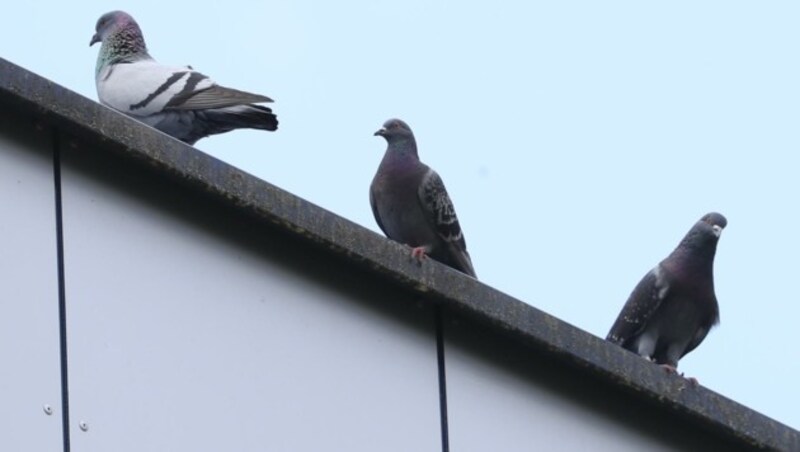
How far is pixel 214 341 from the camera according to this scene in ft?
29.0

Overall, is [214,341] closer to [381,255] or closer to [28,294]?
[28,294]

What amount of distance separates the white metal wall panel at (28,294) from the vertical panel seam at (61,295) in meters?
0.02

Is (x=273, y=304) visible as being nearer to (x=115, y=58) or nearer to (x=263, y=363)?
(x=263, y=363)

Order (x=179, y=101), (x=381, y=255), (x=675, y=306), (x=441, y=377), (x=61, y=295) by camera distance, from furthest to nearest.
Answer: (x=675, y=306)
(x=179, y=101)
(x=441, y=377)
(x=381, y=255)
(x=61, y=295)

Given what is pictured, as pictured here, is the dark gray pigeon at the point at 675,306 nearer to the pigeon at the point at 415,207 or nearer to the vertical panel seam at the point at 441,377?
the pigeon at the point at 415,207

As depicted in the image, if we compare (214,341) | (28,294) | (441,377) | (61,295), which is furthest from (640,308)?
(28,294)

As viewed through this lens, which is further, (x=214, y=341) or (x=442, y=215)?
(x=442, y=215)

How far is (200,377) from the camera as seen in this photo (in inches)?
340

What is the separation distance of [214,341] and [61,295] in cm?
92

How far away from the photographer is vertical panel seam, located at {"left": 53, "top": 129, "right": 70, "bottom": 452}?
7.89 meters

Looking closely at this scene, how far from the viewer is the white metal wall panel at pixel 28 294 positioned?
25.4ft

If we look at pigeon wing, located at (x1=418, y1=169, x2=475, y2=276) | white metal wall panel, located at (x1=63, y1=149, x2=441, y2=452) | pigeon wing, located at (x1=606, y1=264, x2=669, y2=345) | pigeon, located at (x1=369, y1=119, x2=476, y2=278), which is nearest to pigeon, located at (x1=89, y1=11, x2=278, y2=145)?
pigeon, located at (x1=369, y1=119, x2=476, y2=278)

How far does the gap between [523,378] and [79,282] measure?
3.13 metres

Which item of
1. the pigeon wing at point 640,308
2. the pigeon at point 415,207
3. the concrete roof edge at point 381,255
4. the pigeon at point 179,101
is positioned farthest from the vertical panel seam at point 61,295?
the pigeon wing at point 640,308
